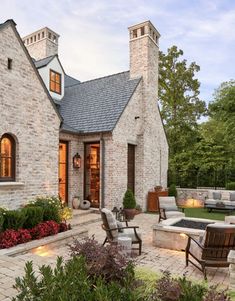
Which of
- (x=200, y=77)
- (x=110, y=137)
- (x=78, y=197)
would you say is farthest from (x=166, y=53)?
(x=78, y=197)

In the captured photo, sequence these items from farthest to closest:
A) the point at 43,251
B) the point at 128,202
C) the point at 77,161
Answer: the point at 77,161 → the point at 128,202 → the point at 43,251

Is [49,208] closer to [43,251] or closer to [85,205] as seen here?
[43,251]

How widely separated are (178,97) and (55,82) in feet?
43.4

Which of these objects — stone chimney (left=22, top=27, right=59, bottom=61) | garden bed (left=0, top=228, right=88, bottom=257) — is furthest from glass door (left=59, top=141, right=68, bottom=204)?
stone chimney (left=22, top=27, right=59, bottom=61)

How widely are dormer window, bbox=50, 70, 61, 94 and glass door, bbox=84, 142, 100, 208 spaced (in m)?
4.19

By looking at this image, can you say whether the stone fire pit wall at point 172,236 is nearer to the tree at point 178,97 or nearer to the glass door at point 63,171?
the glass door at point 63,171

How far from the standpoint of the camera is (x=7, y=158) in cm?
813

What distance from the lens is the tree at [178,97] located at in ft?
76.7

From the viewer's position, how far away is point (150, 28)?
557 inches

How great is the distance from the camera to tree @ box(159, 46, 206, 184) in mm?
23375

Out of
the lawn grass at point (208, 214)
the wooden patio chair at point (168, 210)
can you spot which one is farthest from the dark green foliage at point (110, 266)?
the lawn grass at point (208, 214)

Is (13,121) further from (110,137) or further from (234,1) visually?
(234,1)

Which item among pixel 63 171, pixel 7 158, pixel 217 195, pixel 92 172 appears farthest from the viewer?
pixel 217 195

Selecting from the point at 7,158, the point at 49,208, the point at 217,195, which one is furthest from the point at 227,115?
the point at 7,158
